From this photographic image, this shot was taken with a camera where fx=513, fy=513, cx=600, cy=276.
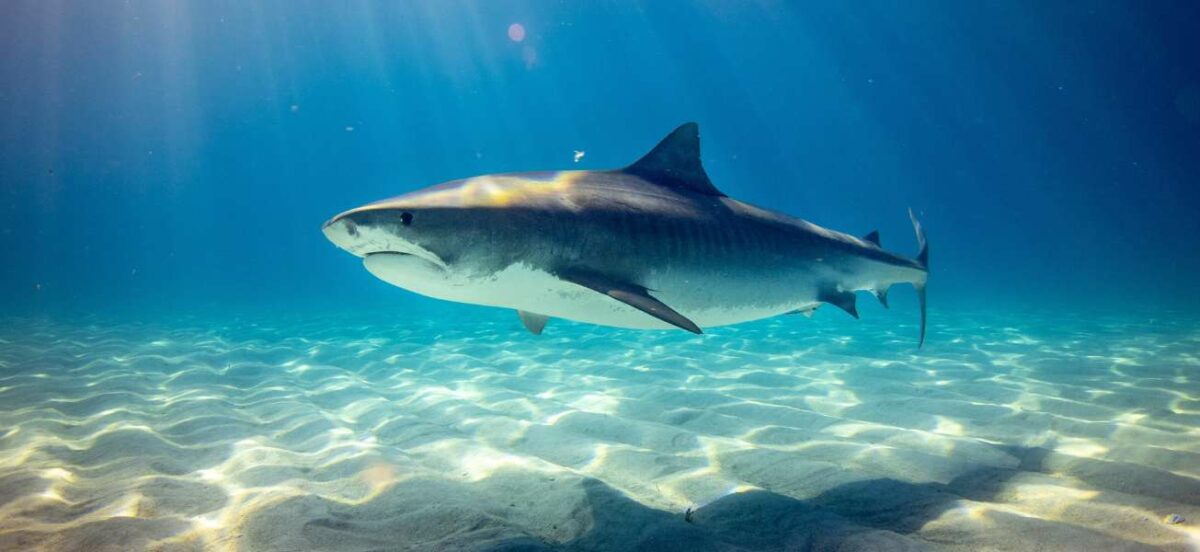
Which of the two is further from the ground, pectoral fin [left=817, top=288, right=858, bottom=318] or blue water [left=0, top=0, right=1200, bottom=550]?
pectoral fin [left=817, top=288, right=858, bottom=318]

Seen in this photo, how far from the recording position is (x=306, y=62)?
5031cm

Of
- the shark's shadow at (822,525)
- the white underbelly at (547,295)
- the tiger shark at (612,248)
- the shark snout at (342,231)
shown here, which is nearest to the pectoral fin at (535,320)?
the tiger shark at (612,248)

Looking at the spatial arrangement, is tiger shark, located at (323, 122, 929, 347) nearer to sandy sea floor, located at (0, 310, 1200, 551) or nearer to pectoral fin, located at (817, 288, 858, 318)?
pectoral fin, located at (817, 288, 858, 318)

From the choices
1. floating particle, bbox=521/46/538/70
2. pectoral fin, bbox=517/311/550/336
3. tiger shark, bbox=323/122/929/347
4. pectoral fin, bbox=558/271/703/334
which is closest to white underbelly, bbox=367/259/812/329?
tiger shark, bbox=323/122/929/347

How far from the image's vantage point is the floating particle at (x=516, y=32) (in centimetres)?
4644

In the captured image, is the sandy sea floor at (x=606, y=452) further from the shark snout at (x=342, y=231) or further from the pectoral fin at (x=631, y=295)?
the shark snout at (x=342, y=231)

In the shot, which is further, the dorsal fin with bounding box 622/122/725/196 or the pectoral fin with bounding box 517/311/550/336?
the dorsal fin with bounding box 622/122/725/196

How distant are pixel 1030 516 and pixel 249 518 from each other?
154 inches

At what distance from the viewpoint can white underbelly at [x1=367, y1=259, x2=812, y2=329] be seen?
2.85m

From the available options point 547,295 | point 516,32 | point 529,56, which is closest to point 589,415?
point 547,295

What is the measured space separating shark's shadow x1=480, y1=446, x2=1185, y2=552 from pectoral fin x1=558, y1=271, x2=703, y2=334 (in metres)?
0.97

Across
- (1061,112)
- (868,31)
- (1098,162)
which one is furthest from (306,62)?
(1098,162)

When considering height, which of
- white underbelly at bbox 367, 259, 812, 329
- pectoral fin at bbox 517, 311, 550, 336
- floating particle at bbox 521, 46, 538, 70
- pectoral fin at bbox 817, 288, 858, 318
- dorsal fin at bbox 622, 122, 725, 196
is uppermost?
floating particle at bbox 521, 46, 538, 70

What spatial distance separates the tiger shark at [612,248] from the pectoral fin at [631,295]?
0.04 ft
